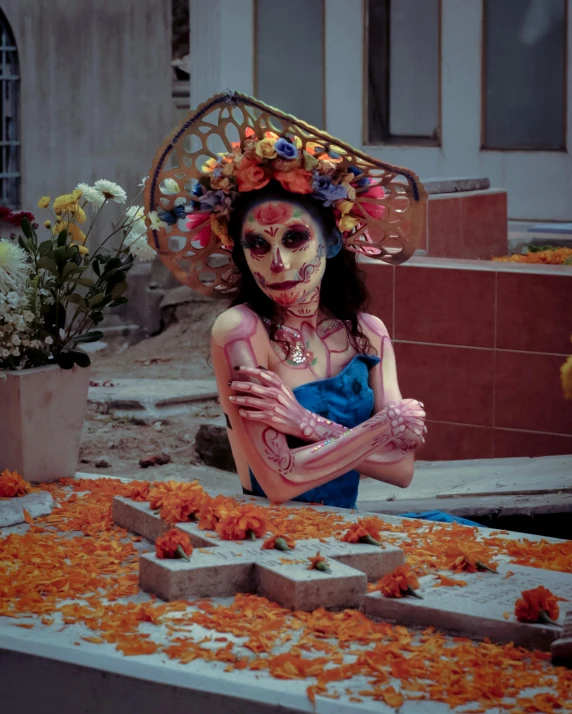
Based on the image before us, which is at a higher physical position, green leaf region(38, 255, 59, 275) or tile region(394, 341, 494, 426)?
green leaf region(38, 255, 59, 275)

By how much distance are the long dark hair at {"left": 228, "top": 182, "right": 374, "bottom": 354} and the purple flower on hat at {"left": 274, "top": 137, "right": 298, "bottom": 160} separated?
14 centimetres

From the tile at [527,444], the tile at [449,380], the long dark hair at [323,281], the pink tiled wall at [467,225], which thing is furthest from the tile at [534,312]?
the long dark hair at [323,281]

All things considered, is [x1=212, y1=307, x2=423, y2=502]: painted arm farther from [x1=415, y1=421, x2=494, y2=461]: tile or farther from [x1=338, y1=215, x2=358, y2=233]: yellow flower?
[x1=415, y1=421, x2=494, y2=461]: tile

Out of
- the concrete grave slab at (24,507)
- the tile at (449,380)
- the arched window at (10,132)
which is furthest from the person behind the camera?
the arched window at (10,132)

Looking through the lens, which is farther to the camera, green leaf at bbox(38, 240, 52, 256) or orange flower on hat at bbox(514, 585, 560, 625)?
green leaf at bbox(38, 240, 52, 256)

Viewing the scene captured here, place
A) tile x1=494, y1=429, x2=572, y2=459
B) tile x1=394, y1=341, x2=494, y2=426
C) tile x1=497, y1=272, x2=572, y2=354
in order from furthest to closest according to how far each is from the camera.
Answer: tile x1=394, y1=341, x2=494, y2=426 → tile x1=494, y1=429, x2=572, y2=459 → tile x1=497, y1=272, x2=572, y2=354

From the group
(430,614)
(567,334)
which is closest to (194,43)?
(567,334)

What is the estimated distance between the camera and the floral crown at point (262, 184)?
12.3 ft

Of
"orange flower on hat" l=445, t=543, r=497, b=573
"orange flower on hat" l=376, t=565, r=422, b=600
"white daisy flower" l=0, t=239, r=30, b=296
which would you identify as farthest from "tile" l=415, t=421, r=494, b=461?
Result: "orange flower on hat" l=376, t=565, r=422, b=600

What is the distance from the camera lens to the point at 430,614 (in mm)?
2799

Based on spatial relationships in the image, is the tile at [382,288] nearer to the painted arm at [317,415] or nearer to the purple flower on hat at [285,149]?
the painted arm at [317,415]

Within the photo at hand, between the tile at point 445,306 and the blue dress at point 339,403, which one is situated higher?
the tile at point 445,306

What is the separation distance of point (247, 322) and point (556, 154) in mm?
7639

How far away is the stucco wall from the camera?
12.6 m
